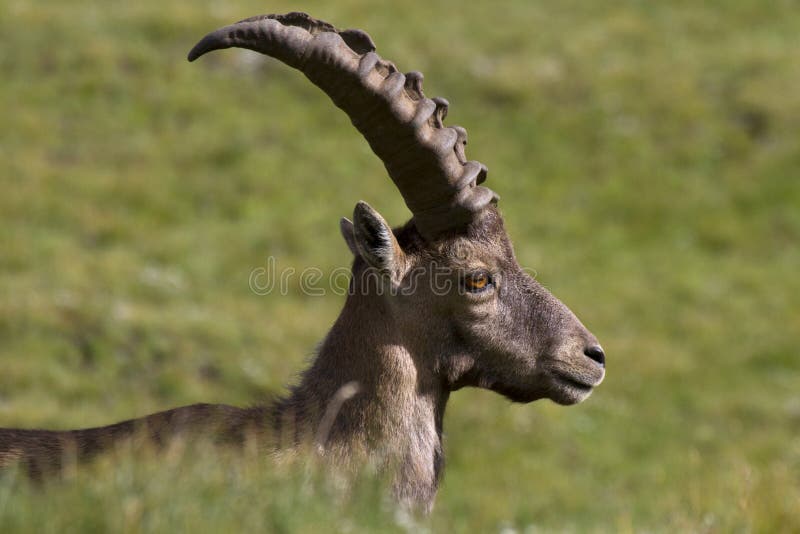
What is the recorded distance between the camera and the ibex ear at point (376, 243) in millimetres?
6613

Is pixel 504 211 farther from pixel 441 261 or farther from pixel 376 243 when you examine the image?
pixel 376 243

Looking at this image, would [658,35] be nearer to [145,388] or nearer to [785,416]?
[785,416]

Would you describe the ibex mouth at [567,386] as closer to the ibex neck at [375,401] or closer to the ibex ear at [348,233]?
the ibex neck at [375,401]

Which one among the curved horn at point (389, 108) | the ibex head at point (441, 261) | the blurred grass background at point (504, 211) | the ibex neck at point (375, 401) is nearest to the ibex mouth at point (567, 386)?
the ibex head at point (441, 261)

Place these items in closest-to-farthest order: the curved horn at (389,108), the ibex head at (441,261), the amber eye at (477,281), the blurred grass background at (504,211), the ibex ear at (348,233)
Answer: the curved horn at (389,108), the ibex head at (441,261), the amber eye at (477,281), the ibex ear at (348,233), the blurred grass background at (504,211)

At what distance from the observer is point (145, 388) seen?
46.5 ft

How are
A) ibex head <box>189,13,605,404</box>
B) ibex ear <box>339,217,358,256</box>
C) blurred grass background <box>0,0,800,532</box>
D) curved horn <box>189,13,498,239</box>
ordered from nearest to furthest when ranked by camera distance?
curved horn <box>189,13,498,239</box>
ibex head <box>189,13,605,404</box>
ibex ear <box>339,217,358,256</box>
blurred grass background <box>0,0,800,532</box>

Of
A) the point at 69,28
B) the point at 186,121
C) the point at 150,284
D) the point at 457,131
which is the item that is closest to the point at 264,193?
the point at 186,121

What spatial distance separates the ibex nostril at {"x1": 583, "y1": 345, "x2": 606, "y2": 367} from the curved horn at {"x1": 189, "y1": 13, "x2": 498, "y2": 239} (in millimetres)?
1123

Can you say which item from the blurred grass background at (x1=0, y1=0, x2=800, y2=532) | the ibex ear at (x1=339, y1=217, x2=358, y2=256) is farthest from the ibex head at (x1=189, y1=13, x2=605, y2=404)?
the blurred grass background at (x1=0, y1=0, x2=800, y2=532)

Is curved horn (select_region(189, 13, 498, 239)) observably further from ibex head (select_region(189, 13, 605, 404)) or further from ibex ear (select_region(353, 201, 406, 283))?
ibex ear (select_region(353, 201, 406, 283))

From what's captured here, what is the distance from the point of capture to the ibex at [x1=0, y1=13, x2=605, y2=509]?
6.35 meters

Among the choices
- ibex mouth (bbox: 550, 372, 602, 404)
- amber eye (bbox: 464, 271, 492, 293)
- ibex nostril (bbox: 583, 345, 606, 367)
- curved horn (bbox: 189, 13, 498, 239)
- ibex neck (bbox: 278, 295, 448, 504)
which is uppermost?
curved horn (bbox: 189, 13, 498, 239)

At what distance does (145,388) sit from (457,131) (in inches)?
335
